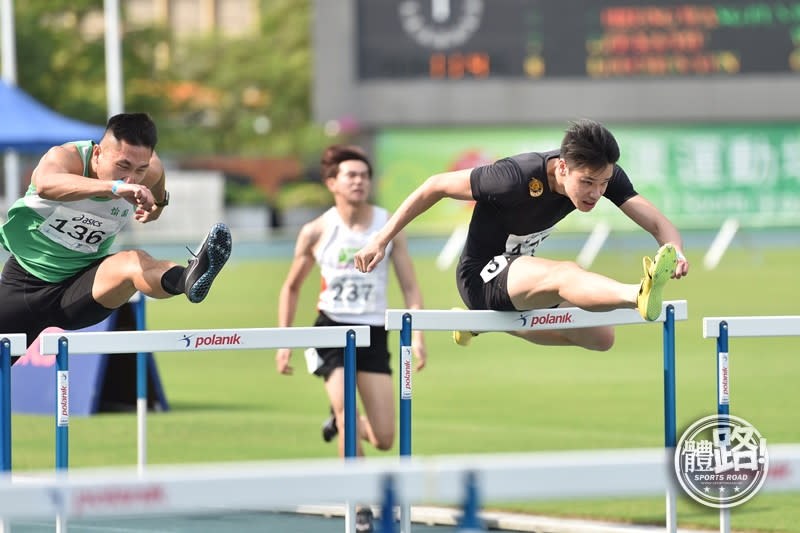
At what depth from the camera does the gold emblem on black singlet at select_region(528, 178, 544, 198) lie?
5.97 metres

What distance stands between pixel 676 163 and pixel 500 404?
94.1ft

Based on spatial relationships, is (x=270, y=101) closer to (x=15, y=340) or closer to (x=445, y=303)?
(x=445, y=303)

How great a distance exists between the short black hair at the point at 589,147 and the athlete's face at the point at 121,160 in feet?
6.10

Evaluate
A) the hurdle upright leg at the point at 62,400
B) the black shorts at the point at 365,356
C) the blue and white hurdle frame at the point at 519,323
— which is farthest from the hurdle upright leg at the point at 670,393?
the hurdle upright leg at the point at 62,400

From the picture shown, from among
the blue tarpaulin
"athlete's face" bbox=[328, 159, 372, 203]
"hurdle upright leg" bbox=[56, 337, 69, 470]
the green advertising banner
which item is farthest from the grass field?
the green advertising banner

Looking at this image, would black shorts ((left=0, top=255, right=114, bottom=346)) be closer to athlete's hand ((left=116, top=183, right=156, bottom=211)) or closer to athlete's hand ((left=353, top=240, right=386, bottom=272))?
athlete's hand ((left=116, top=183, right=156, bottom=211))

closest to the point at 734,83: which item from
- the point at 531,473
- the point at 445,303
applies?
the point at 445,303

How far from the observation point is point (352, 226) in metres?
7.71

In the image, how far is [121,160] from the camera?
20.1ft

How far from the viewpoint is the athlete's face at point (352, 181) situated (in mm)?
7578

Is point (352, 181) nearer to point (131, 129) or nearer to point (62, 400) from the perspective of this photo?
point (131, 129)

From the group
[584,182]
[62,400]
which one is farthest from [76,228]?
[584,182]

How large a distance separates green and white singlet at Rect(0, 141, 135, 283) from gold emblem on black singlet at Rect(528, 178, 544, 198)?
71.3 inches

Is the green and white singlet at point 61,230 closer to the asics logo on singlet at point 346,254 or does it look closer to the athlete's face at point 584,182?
the asics logo on singlet at point 346,254
